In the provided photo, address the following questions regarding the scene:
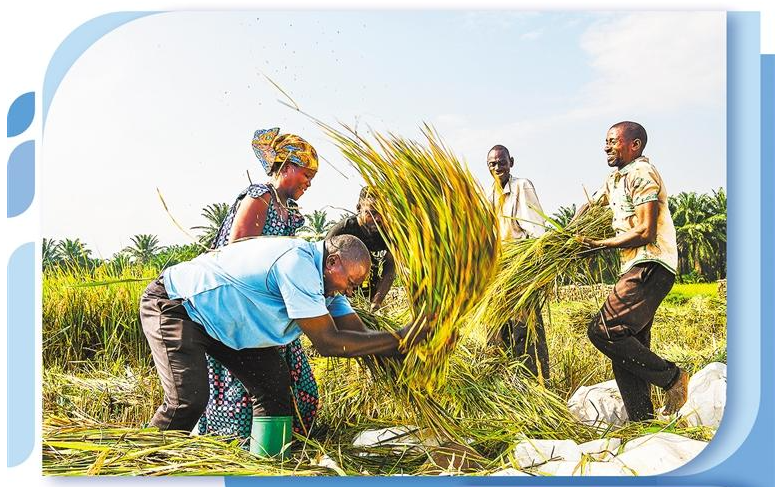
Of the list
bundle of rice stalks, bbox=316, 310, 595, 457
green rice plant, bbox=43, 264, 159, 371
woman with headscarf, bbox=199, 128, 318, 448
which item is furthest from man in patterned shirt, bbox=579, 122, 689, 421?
green rice plant, bbox=43, 264, 159, 371

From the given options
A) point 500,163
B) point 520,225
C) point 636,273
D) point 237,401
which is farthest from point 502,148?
point 237,401

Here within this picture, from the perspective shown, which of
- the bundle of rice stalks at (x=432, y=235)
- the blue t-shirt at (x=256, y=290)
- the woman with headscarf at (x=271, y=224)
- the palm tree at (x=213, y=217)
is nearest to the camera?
the blue t-shirt at (x=256, y=290)

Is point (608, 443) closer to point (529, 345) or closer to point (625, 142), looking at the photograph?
point (529, 345)

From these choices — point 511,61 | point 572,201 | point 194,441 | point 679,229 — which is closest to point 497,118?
point 511,61

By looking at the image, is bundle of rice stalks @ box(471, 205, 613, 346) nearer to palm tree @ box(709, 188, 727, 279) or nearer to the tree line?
the tree line

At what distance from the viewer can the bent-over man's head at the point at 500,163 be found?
10.5ft

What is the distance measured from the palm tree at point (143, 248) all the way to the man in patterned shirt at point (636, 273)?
1717 millimetres

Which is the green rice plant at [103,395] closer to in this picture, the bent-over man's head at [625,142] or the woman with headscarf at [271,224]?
the woman with headscarf at [271,224]

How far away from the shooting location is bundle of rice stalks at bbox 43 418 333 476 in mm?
3104

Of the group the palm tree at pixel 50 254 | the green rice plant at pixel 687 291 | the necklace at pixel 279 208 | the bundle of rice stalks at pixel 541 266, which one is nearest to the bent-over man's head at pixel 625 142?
the bundle of rice stalks at pixel 541 266

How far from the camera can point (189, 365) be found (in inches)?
119

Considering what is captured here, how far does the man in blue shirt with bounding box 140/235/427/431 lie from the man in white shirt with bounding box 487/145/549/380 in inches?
17.3

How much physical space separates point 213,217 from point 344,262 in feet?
2.17
